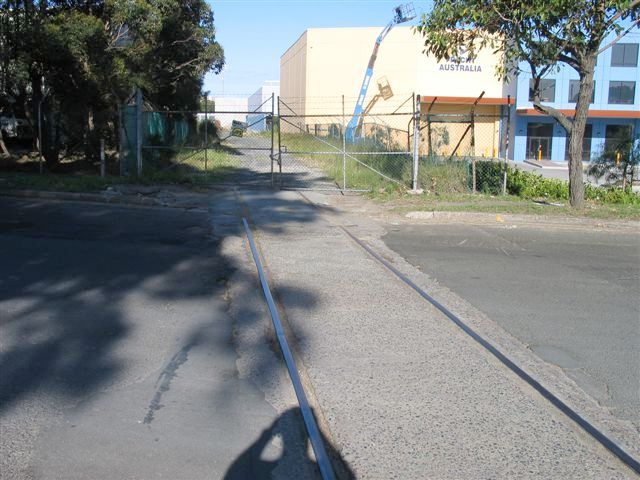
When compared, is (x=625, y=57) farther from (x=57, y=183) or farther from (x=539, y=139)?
(x=57, y=183)

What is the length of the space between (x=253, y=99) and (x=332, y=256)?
334 feet

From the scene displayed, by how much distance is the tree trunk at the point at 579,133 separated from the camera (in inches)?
580

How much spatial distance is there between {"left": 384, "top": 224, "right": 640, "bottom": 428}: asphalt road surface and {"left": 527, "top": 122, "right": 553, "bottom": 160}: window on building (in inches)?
1555

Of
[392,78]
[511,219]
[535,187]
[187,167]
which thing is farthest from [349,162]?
[392,78]

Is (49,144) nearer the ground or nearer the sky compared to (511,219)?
nearer the sky

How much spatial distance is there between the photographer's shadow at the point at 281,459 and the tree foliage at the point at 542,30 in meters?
11.4

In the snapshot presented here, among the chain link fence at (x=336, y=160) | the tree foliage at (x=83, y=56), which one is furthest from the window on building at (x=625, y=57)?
the tree foliage at (x=83, y=56)

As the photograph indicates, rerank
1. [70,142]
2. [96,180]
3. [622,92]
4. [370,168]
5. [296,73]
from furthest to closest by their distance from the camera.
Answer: [296,73] → [622,92] → [70,142] → [370,168] → [96,180]

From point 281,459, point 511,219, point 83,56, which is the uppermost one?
point 83,56

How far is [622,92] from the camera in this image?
4981 centimetres

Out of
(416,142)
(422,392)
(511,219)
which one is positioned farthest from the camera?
(416,142)

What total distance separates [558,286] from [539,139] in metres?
45.1

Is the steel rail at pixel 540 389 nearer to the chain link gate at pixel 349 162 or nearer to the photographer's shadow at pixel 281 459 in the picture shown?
the photographer's shadow at pixel 281 459

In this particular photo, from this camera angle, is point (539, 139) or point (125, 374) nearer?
point (125, 374)
